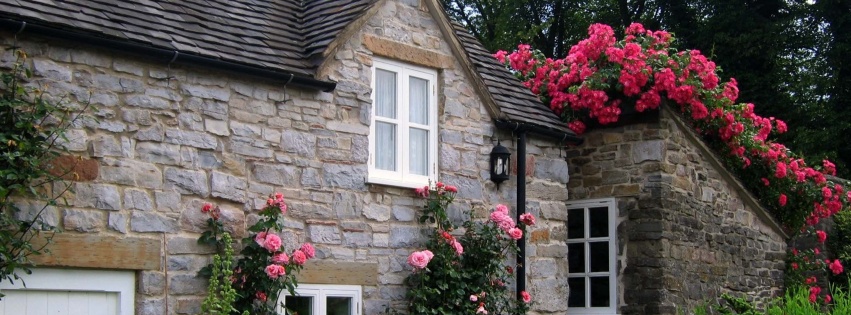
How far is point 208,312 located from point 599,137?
19.8 ft

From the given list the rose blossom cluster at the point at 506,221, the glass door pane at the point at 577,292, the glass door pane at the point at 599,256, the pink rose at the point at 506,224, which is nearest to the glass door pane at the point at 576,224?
the glass door pane at the point at 599,256

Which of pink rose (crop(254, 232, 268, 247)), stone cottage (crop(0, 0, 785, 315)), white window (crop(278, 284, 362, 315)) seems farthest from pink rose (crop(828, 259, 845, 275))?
pink rose (crop(254, 232, 268, 247))

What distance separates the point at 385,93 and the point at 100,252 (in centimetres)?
342

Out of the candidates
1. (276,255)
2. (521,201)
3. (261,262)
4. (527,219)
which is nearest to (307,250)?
(276,255)

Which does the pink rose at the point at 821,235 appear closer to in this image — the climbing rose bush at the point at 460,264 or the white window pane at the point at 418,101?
the climbing rose bush at the point at 460,264

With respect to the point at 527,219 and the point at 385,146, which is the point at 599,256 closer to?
the point at 527,219

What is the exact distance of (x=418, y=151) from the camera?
36.2ft

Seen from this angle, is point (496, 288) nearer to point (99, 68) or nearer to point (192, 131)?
point (192, 131)

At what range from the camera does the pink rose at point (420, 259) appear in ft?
33.6

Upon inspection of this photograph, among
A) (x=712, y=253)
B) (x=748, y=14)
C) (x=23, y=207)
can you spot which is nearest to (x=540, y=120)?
(x=712, y=253)

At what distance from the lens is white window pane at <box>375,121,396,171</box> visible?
10.7 meters

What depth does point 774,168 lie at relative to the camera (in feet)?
47.8

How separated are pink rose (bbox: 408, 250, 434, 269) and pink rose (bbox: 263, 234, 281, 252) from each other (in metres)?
1.56

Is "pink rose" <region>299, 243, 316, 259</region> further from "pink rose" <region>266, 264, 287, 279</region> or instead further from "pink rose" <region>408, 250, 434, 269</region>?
"pink rose" <region>408, 250, 434, 269</region>
